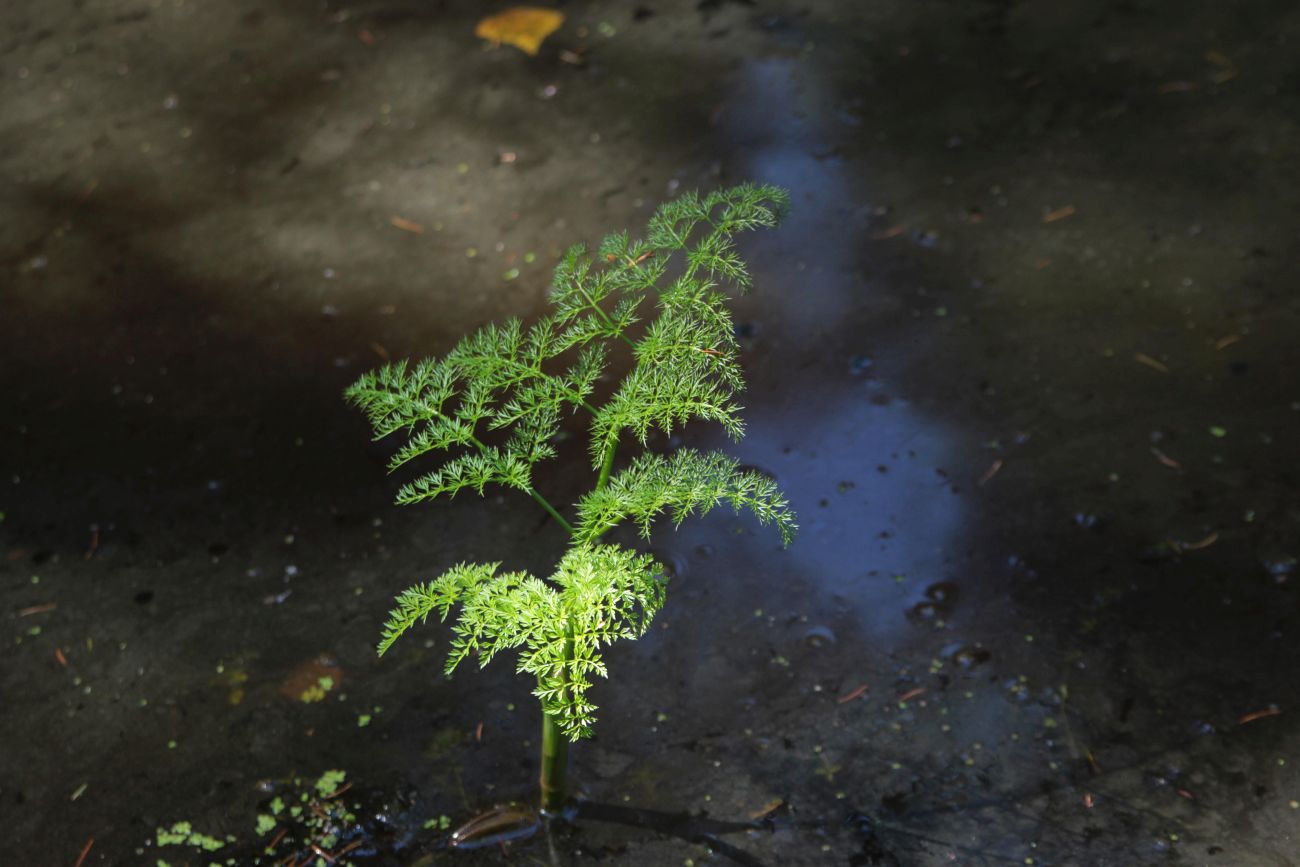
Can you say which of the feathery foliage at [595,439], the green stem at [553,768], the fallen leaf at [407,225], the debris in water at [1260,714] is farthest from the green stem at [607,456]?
the fallen leaf at [407,225]

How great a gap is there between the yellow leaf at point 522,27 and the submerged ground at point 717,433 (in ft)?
0.26

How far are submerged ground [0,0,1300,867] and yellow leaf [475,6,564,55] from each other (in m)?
0.08

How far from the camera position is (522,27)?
4555mm

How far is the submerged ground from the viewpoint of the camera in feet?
7.84

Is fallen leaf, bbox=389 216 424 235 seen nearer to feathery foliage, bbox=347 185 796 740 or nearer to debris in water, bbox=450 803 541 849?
feathery foliage, bbox=347 185 796 740

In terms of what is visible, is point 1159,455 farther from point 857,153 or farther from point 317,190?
point 317,190

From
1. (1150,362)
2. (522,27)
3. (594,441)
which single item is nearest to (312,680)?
(594,441)

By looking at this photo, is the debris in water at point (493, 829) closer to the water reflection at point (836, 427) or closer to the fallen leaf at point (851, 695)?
the fallen leaf at point (851, 695)

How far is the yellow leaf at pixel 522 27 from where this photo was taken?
449 cm

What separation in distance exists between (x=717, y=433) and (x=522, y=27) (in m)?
2.16

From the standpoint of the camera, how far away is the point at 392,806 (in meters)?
2.36

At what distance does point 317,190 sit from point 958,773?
2669 millimetres

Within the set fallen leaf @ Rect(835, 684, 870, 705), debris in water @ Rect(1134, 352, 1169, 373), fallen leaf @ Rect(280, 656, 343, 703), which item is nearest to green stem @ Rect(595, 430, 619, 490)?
fallen leaf @ Rect(835, 684, 870, 705)

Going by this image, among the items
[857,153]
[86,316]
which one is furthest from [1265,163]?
[86,316]
